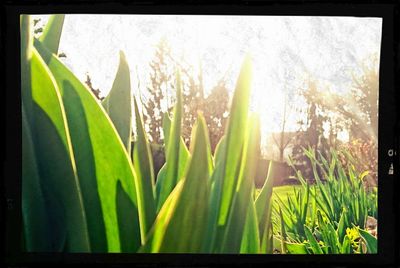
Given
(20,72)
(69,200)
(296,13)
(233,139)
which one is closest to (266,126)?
(233,139)

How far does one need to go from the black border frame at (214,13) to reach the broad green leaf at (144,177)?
0.21 m

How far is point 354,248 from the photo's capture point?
324 centimetres

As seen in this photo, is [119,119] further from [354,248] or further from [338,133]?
[354,248]

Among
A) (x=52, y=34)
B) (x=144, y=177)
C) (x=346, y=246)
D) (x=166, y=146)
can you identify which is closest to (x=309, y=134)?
(x=346, y=246)

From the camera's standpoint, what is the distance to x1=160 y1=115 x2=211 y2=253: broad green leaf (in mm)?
3168

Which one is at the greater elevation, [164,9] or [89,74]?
[164,9]

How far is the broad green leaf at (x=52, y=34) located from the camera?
10.4ft

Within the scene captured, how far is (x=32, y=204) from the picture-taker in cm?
320

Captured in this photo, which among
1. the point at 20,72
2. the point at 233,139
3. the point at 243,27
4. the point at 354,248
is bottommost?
the point at 354,248

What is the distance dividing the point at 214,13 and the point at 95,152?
972mm

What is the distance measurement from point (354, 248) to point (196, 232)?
2.84 ft

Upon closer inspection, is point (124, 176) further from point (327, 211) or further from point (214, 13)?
point (327, 211)

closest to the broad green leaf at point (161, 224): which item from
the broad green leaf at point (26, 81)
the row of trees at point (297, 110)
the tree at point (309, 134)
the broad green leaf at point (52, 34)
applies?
the row of trees at point (297, 110)

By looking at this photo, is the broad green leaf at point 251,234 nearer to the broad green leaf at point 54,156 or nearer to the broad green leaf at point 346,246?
the broad green leaf at point 346,246
